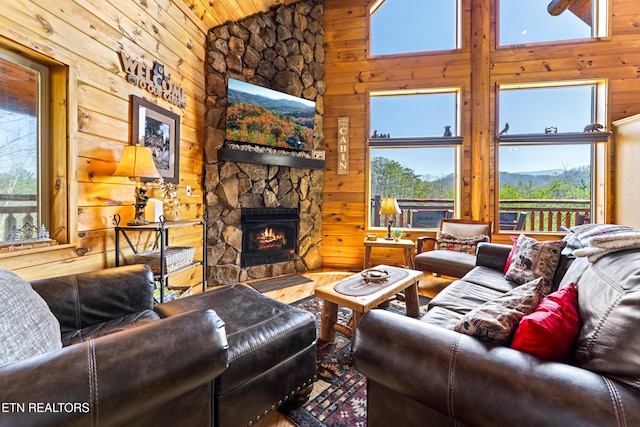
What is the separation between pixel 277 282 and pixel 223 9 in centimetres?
334

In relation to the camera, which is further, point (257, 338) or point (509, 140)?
point (509, 140)

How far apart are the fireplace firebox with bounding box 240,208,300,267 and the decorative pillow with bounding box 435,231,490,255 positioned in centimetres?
198

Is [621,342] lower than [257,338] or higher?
higher

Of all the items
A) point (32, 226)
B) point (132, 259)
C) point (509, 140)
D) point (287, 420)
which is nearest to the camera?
point (287, 420)

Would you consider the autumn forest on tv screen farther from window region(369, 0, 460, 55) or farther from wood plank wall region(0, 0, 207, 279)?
window region(369, 0, 460, 55)

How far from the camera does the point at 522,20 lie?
388 cm

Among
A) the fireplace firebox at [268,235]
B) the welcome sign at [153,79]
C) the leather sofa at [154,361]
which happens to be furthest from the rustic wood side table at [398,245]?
the welcome sign at [153,79]

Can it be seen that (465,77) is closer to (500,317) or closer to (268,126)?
(268,126)

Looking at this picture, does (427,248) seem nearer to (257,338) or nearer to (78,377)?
(257,338)

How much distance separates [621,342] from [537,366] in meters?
0.23

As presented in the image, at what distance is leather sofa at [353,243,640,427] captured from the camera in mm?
675

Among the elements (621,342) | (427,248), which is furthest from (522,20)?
(621,342)

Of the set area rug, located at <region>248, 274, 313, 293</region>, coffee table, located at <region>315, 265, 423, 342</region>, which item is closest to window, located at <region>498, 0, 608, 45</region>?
coffee table, located at <region>315, 265, 423, 342</region>

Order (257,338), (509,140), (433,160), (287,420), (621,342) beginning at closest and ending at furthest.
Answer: (621,342)
(257,338)
(287,420)
(509,140)
(433,160)
